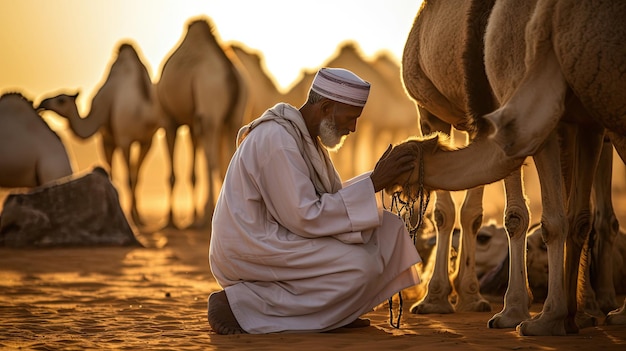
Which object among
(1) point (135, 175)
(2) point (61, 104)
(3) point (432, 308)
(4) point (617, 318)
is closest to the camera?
(4) point (617, 318)

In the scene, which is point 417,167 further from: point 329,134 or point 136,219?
point 136,219

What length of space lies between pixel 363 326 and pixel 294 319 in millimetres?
487

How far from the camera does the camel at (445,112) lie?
6582 millimetres

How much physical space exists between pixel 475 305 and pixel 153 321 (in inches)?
82.2

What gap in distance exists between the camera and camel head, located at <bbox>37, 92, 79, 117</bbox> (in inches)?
642

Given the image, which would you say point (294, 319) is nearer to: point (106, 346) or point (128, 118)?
point (106, 346)

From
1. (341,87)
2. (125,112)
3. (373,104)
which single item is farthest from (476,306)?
(373,104)

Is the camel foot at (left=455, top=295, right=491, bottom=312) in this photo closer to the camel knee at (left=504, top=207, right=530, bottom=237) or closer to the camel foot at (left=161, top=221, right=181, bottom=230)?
the camel knee at (left=504, top=207, right=530, bottom=237)

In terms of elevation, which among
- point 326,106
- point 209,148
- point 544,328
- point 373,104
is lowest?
point 544,328

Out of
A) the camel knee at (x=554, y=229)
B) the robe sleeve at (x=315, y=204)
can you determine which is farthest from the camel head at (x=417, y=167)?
the camel knee at (x=554, y=229)

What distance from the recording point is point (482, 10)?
6.21 meters

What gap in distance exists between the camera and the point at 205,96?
53.2ft

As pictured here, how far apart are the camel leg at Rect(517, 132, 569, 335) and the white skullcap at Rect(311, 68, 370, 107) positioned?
3.28 ft

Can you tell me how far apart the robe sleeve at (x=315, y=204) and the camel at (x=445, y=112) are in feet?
3.60
